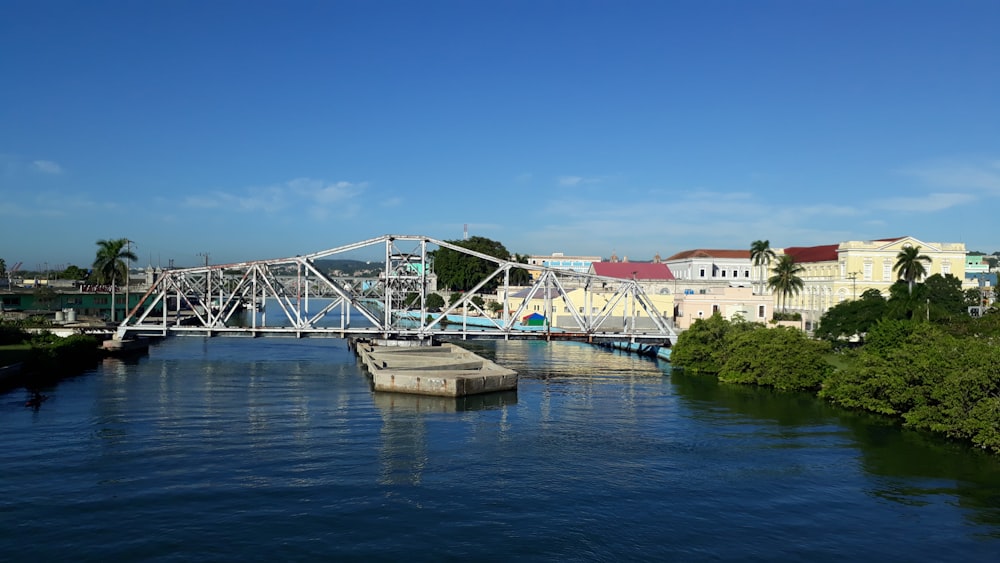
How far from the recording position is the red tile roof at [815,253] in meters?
97.4

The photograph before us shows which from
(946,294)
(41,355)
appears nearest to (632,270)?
(946,294)

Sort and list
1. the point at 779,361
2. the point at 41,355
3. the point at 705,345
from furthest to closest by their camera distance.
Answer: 1. the point at 705,345
2. the point at 41,355
3. the point at 779,361

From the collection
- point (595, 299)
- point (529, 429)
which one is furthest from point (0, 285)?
point (529, 429)

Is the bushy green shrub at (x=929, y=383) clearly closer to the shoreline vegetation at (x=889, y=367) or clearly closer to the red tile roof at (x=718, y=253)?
the shoreline vegetation at (x=889, y=367)

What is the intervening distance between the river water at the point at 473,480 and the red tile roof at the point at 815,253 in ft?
171

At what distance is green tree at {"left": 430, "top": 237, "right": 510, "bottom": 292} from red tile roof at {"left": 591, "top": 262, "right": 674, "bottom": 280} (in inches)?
904

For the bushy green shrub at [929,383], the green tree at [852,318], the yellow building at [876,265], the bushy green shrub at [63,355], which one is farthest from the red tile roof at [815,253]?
the bushy green shrub at [63,355]

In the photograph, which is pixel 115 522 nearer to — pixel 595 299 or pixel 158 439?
pixel 158 439

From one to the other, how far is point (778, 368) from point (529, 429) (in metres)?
23.2

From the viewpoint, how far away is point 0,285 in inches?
4574

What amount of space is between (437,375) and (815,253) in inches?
2815

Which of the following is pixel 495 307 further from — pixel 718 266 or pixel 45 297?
pixel 45 297

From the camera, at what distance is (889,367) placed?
145 ft

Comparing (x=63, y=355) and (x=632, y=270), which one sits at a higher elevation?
(x=632, y=270)
